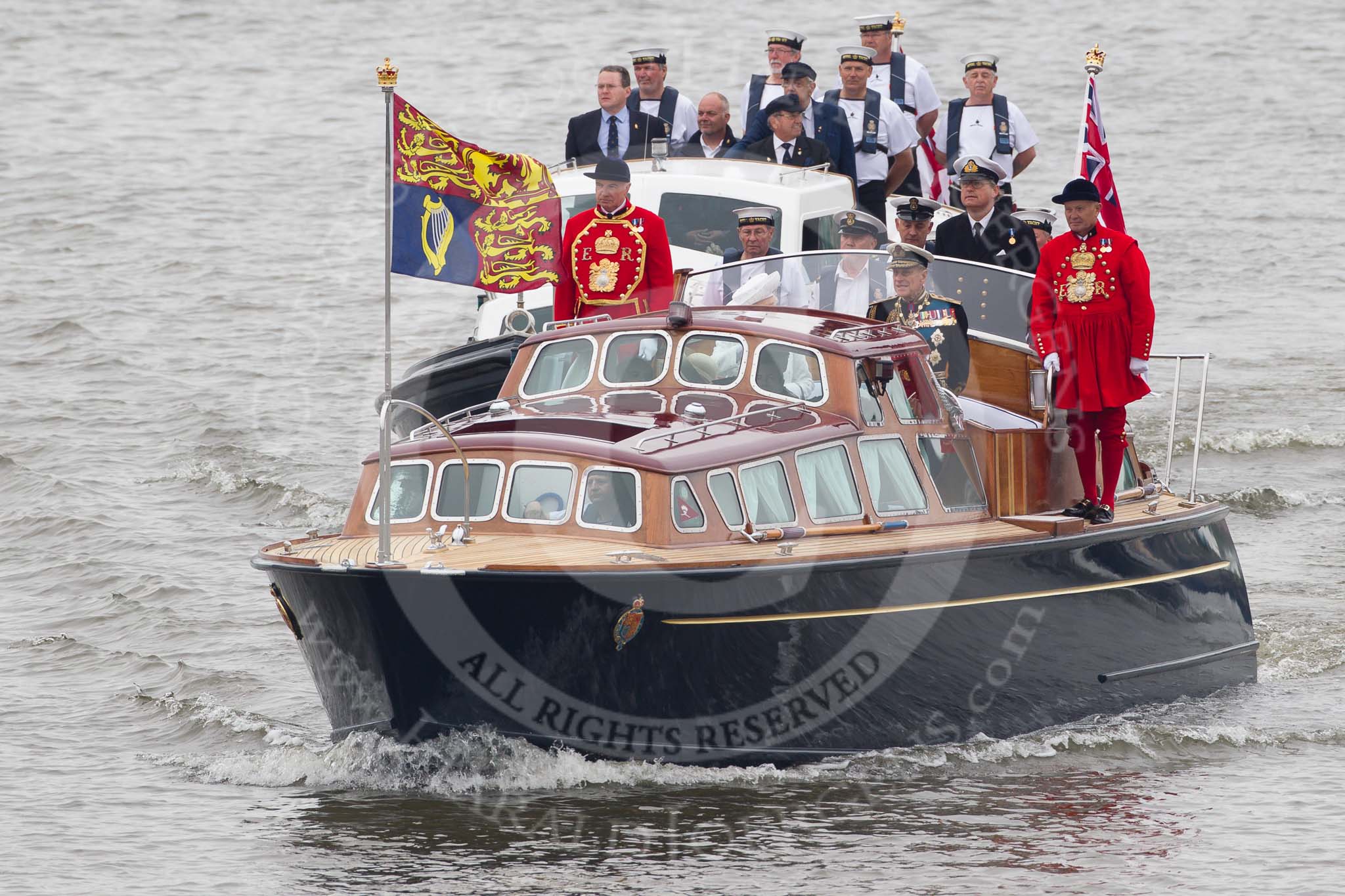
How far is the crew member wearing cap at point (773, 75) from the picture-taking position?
733 inches

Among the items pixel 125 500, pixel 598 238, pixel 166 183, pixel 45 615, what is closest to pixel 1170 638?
pixel 598 238

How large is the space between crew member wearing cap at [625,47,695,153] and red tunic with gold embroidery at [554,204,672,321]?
5342 millimetres

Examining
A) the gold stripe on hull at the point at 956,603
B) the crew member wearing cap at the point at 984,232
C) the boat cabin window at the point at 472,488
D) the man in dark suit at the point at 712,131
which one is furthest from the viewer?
the man in dark suit at the point at 712,131

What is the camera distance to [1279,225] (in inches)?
1148

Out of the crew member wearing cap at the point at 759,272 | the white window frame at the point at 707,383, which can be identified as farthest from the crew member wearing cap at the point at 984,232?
the white window frame at the point at 707,383

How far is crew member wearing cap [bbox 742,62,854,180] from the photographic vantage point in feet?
57.5

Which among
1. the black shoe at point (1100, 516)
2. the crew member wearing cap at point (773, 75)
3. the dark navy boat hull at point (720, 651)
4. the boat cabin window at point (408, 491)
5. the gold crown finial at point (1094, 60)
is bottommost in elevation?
the dark navy boat hull at point (720, 651)

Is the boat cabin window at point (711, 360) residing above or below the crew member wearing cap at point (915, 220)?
below

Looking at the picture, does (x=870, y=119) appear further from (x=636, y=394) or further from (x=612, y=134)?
→ (x=636, y=394)

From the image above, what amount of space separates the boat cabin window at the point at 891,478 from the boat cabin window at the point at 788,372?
0.45 m

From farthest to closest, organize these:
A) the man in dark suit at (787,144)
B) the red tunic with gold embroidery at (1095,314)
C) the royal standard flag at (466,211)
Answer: the man in dark suit at (787,144)
the red tunic with gold embroidery at (1095,314)
the royal standard flag at (466,211)

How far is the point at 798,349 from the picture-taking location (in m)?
11.8

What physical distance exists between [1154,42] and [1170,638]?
2795 centimetres

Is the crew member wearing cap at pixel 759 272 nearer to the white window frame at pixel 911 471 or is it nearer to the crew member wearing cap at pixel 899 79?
the white window frame at pixel 911 471
